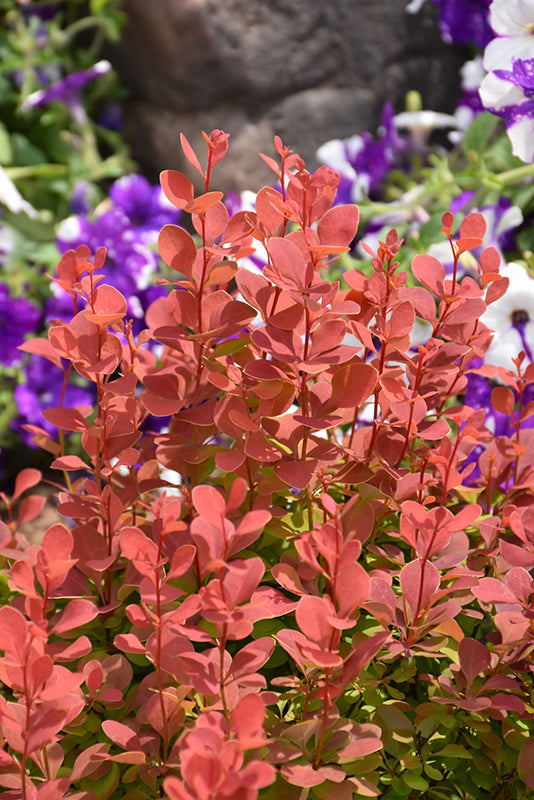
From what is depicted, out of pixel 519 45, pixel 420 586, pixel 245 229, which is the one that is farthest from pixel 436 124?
pixel 420 586

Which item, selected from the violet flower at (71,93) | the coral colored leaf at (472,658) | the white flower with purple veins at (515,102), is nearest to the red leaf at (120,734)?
the coral colored leaf at (472,658)

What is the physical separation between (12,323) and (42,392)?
163 millimetres

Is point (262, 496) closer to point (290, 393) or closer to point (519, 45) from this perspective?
point (290, 393)

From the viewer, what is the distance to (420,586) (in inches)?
19.2

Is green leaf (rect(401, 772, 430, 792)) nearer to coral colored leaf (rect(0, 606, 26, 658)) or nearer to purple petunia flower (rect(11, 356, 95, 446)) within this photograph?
coral colored leaf (rect(0, 606, 26, 658))

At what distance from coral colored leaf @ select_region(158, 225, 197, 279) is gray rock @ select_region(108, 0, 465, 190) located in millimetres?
1524

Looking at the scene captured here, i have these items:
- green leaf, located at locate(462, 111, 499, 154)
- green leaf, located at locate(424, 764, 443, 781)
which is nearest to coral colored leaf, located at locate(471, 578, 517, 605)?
green leaf, located at locate(424, 764, 443, 781)

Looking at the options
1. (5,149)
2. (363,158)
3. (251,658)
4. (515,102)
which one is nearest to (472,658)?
(251,658)

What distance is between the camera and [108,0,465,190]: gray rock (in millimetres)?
1902

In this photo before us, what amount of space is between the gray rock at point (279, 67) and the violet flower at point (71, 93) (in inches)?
5.5

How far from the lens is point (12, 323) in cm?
169

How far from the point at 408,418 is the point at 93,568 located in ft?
0.80

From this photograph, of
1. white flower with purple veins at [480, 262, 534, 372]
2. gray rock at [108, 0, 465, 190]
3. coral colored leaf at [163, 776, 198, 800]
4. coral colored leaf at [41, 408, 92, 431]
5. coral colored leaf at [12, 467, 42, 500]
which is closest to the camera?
coral colored leaf at [163, 776, 198, 800]

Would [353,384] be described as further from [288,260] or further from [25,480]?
[25,480]
